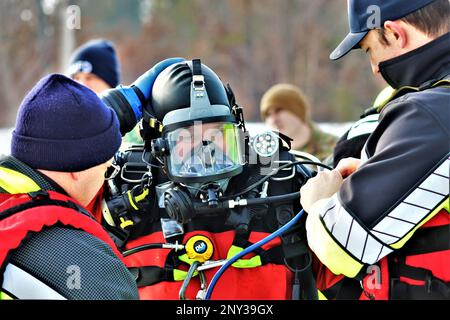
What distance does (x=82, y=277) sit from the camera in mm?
1829

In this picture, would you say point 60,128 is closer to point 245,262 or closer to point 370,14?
point 245,262

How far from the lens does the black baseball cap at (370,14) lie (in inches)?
84.1

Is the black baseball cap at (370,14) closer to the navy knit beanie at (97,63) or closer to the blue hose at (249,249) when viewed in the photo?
the blue hose at (249,249)

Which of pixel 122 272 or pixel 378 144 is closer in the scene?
pixel 122 272

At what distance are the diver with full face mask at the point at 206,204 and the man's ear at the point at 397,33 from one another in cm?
65

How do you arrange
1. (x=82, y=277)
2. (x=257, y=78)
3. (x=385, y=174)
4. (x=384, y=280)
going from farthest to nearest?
(x=257, y=78)
(x=384, y=280)
(x=385, y=174)
(x=82, y=277)

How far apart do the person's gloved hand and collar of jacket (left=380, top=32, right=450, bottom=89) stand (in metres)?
1.05

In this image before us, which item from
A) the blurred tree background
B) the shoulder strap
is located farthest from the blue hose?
the blurred tree background

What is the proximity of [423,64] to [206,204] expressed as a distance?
932 mm

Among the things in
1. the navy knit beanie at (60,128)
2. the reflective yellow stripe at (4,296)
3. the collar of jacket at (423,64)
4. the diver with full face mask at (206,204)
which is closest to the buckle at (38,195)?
the navy knit beanie at (60,128)

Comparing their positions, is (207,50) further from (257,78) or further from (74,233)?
(74,233)

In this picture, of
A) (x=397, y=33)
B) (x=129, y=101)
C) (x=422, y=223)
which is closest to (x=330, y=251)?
(x=422, y=223)
